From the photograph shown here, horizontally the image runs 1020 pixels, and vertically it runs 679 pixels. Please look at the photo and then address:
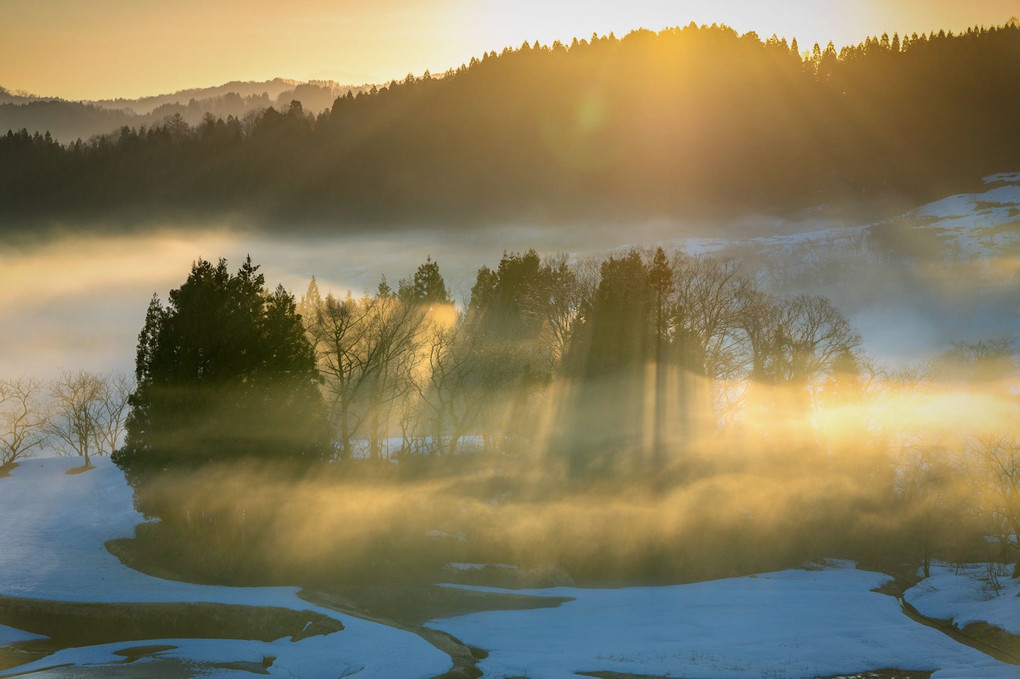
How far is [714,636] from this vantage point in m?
37.5

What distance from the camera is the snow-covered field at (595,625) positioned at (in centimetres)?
3177

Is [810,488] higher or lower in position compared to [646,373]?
lower

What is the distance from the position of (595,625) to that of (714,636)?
5.33 meters

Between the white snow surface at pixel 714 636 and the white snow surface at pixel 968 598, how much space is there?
8.48 feet

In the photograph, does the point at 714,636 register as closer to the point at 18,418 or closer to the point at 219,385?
the point at 219,385

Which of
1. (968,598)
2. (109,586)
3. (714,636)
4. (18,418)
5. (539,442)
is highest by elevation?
(18,418)

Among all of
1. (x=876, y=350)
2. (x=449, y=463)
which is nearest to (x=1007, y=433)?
(x=449, y=463)

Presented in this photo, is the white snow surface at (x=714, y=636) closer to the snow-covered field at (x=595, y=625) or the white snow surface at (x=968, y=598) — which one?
the snow-covered field at (x=595, y=625)

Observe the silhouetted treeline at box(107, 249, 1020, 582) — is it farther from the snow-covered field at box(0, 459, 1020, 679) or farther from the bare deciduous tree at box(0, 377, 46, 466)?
the bare deciduous tree at box(0, 377, 46, 466)

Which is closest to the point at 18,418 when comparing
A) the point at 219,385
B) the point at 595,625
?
the point at 219,385

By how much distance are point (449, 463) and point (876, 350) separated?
376 ft

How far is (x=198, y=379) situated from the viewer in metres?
45.1

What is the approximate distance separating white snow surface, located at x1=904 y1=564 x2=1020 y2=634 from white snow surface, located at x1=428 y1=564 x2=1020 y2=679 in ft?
8.48

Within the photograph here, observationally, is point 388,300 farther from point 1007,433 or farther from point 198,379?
point 1007,433
